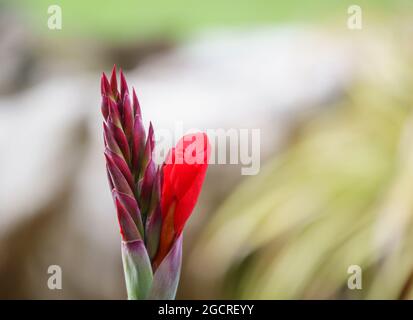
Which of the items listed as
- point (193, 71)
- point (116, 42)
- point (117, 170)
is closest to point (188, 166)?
point (117, 170)

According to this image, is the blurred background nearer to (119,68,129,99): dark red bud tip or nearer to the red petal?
(119,68,129,99): dark red bud tip

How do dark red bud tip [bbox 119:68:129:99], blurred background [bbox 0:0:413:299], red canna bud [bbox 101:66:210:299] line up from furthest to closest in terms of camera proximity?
blurred background [bbox 0:0:413:299] → dark red bud tip [bbox 119:68:129:99] → red canna bud [bbox 101:66:210:299]

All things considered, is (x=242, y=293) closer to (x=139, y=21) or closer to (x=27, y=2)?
(x=139, y=21)

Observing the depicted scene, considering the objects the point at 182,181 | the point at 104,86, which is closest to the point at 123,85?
the point at 104,86

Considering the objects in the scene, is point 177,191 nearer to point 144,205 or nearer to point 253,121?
point 144,205

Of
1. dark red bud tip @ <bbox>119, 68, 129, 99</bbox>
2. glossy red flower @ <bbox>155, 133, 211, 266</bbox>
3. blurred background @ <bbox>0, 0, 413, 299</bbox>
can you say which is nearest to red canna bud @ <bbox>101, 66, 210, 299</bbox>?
glossy red flower @ <bbox>155, 133, 211, 266</bbox>

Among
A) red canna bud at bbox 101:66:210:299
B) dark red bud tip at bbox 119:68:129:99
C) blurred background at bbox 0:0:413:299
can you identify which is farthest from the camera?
blurred background at bbox 0:0:413:299

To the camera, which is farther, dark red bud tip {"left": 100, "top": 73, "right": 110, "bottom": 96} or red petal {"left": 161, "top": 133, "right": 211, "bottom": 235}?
dark red bud tip {"left": 100, "top": 73, "right": 110, "bottom": 96}
